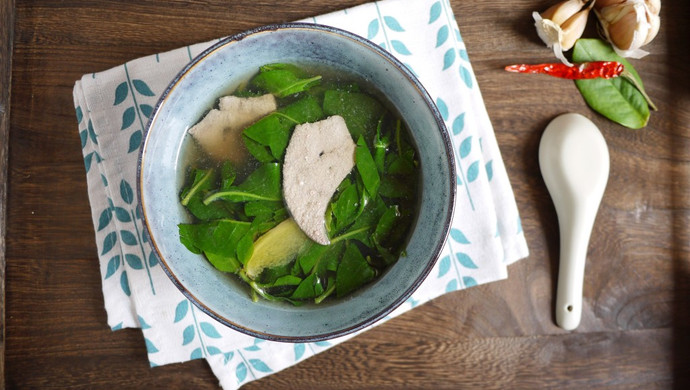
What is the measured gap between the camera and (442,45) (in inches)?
39.1

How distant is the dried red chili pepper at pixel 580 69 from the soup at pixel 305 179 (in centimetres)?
33

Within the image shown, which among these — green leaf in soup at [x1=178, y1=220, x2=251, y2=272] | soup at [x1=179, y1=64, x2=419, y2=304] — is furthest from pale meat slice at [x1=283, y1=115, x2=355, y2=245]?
green leaf in soup at [x1=178, y1=220, x2=251, y2=272]

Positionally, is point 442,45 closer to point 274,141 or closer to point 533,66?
point 533,66

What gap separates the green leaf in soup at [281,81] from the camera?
89cm

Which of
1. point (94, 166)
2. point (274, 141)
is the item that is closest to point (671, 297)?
point (274, 141)

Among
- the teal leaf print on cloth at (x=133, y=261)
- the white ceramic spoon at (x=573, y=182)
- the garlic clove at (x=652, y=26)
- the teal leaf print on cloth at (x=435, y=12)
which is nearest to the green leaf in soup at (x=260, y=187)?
the teal leaf print on cloth at (x=133, y=261)

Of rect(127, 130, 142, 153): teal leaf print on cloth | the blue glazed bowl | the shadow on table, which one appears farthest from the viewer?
the shadow on table

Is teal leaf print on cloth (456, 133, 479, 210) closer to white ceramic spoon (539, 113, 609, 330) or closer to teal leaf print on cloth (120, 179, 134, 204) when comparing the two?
white ceramic spoon (539, 113, 609, 330)

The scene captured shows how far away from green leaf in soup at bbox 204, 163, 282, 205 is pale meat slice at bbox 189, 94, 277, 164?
4 cm

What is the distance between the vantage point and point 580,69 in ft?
3.40

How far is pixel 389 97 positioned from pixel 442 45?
0.19 metres

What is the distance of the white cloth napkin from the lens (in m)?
0.96

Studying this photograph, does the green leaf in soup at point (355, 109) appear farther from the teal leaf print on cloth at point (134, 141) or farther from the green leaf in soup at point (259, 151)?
the teal leaf print on cloth at point (134, 141)

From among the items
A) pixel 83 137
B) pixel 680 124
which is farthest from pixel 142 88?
pixel 680 124
